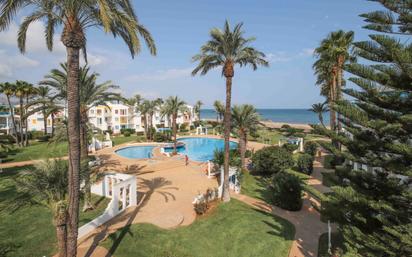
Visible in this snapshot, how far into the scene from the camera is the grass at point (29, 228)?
9086 millimetres

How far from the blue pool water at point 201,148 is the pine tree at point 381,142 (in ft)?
80.0

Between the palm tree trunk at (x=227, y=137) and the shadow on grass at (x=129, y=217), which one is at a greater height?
the palm tree trunk at (x=227, y=137)

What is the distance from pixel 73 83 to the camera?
682 centimetres

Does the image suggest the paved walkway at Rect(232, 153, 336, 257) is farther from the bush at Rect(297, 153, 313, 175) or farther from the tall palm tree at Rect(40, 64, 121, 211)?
the tall palm tree at Rect(40, 64, 121, 211)

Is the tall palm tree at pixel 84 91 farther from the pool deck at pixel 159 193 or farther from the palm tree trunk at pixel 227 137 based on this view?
the palm tree trunk at pixel 227 137

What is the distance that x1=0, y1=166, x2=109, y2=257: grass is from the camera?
909 cm

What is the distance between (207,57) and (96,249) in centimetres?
1103

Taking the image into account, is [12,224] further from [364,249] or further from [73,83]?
[364,249]

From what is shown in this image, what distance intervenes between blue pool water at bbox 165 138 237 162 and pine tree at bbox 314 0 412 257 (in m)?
24.4

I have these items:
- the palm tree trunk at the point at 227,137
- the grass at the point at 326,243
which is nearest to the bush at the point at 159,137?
the palm tree trunk at the point at 227,137

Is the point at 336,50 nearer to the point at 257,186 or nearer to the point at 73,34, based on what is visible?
the point at 257,186

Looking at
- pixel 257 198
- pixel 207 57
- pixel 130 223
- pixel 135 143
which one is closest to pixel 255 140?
pixel 135 143

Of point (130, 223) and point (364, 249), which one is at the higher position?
point (364, 249)

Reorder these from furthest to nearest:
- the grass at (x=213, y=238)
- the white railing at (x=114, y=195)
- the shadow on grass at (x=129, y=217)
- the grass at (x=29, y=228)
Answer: the white railing at (x=114, y=195) < the shadow on grass at (x=129, y=217) < the grass at (x=213, y=238) < the grass at (x=29, y=228)
